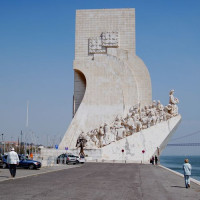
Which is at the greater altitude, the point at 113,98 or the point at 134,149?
the point at 113,98

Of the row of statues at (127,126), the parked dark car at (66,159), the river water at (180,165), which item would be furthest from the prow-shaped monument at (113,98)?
the parked dark car at (66,159)

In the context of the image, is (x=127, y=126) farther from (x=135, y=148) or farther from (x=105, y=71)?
(x=105, y=71)

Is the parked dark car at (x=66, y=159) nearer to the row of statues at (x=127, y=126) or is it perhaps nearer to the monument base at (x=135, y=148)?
the monument base at (x=135, y=148)

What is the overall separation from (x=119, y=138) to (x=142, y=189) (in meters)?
14.2

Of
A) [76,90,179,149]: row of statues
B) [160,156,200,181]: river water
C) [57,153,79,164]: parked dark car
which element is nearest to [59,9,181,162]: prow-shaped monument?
[76,90,179,149]: row of statues

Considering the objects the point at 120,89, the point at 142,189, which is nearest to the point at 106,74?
the point at 120,89

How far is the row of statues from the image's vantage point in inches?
794

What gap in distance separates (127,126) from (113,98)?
3.66 meters

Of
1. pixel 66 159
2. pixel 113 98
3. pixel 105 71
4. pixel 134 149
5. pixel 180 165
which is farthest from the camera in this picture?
pixel 180 165

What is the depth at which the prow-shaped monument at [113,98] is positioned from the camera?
1947cm

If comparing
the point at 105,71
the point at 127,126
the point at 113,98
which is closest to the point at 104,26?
the point at 105,71

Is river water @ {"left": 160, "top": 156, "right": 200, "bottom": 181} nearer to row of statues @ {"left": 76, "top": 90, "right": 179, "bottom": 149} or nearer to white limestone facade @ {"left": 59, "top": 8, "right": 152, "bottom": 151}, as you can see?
row of statues @ {"left": 76, "top": 90, "right": 179, "bottom": 149}

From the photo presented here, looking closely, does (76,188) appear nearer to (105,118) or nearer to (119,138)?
(119,138)

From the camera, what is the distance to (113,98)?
23703 mm
